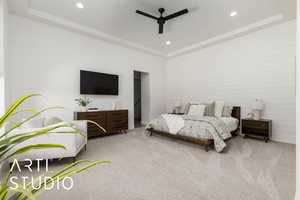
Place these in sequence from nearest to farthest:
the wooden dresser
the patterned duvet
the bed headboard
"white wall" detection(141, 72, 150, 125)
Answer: the patterned duvet, the wooden dresser, the bed headboard, "white wall" detection(141, 72, 150, 125)

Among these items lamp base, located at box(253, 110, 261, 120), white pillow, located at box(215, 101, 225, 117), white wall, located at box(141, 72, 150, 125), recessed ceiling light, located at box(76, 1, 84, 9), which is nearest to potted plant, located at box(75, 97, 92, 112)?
recessed ceiling light, located at box(76, 1, 84, 9)

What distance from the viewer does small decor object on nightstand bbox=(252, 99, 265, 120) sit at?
3.29 meters

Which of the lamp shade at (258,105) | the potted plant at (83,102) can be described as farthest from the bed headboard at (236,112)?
the potted plant at (83,102)

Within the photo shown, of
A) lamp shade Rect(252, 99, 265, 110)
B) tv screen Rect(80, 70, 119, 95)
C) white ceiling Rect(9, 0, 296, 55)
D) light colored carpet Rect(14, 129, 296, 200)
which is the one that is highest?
white ceiling Rect(9, 0, 296, 55)

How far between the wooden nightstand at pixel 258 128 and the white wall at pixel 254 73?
1.13 feet

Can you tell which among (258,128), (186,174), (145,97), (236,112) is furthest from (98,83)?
(258,128)

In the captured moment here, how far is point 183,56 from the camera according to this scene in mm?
5305

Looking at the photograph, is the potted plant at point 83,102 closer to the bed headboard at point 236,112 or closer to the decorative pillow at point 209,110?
the decorative pillow at point 209,110

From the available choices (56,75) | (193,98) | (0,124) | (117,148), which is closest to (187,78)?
(193,98)

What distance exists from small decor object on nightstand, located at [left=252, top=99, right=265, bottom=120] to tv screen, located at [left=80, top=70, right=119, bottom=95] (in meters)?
3.75

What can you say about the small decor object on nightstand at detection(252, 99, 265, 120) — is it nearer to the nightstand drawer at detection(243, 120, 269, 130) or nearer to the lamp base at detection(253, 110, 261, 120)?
the lamp base at detection(253, 110, 261, 120)

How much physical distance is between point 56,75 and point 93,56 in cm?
110

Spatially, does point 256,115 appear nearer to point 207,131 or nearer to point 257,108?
point 257,108

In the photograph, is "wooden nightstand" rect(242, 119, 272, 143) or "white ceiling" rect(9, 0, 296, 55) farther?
"wooden nightstand" rect(242, 119, 272, 143)
